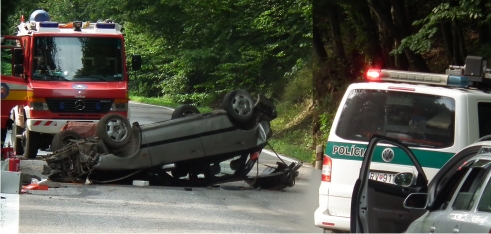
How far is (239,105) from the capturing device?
14914 mm

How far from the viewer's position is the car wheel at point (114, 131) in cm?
1451

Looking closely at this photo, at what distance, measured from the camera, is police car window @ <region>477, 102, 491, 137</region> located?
8.67 meters

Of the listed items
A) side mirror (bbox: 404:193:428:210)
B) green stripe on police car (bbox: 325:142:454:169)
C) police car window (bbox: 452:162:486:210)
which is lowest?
green stripe on police car (bbox: 325:142:454:169)

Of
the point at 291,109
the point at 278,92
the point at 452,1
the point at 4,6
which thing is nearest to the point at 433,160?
the point at 452,1

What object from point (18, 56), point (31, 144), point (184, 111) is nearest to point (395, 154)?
point (184, 111)

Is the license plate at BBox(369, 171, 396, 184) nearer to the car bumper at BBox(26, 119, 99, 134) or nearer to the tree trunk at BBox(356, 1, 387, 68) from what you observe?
the car bumper at BBox(26, 119, 99, 134)

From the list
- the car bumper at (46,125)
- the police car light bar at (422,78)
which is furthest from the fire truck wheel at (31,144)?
the police car light bar at (422,78)

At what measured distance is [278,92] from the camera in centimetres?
3625

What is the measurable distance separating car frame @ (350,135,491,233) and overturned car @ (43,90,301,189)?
738 cm

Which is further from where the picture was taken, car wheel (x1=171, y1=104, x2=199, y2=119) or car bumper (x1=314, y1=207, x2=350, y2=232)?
car wheel (x1=171, y1=104, x2=199, y2=119)

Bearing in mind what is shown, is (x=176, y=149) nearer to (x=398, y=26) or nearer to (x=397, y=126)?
(x=397, y=126)

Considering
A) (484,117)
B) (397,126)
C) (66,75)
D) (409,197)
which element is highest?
(484,117)

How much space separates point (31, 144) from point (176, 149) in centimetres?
552

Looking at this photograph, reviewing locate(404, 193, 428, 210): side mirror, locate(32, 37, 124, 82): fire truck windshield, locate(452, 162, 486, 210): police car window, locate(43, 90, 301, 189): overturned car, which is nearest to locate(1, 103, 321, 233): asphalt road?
locate(43, 90, 301, 189): overturned car
